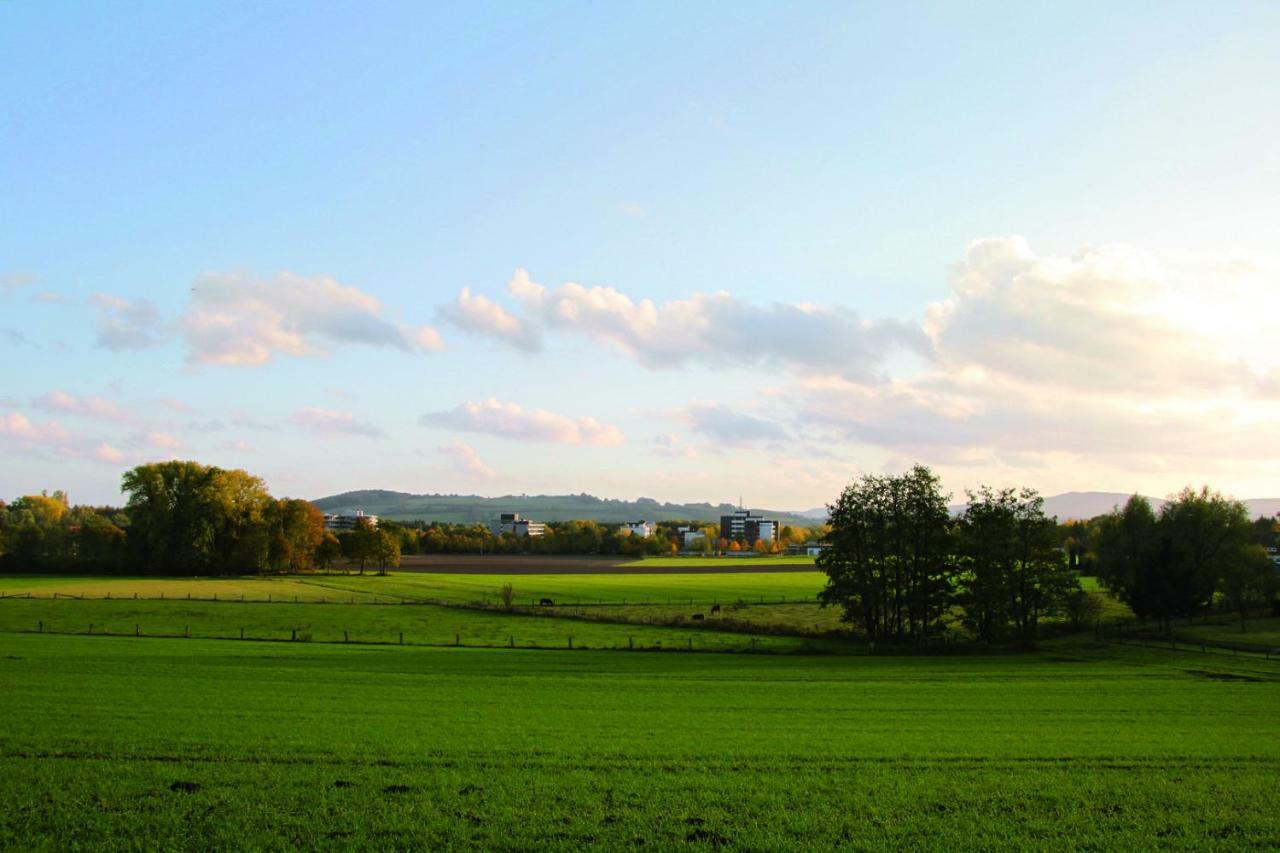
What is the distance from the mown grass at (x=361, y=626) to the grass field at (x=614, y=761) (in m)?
16.6

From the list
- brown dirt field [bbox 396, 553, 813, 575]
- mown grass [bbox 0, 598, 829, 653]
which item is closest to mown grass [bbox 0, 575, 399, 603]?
mown grass [bbox 0, 598, 829, 653]

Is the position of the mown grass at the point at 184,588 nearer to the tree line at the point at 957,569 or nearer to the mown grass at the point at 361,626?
the mown grass at the point at 361,626

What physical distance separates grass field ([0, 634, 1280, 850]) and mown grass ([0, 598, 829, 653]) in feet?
54.5

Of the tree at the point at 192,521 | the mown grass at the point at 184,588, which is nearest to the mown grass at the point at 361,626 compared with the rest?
the mown grass at the point at 184,588

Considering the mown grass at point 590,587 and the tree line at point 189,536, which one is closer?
the mown grass at point 590,587

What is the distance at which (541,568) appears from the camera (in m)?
142

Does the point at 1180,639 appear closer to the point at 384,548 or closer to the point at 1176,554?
the point at 1176,554

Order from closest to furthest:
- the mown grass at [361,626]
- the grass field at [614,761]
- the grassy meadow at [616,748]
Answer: the grass field at [614,761] < the grassy meadow at [616,748] < the mown grass at [361,626]

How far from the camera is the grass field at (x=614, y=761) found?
13.8 metres

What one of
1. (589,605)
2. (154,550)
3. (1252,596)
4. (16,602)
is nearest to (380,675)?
(589,605)

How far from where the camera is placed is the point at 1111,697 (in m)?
30.3

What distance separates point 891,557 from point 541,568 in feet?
294

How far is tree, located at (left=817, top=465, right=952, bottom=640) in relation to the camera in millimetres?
58531

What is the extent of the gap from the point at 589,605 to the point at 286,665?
1698 inches
